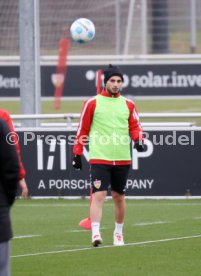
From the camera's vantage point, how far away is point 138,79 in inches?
1237

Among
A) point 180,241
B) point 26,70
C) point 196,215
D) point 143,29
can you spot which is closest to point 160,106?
point 143,29

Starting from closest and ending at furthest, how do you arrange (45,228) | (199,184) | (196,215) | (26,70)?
(45,228) → (196,215) → (199,184) → (26,70)

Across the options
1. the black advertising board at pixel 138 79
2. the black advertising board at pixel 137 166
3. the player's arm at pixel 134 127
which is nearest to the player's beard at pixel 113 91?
the player's arm at pixel 134 127

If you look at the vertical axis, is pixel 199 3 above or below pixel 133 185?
above

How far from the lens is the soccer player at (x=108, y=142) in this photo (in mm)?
11898

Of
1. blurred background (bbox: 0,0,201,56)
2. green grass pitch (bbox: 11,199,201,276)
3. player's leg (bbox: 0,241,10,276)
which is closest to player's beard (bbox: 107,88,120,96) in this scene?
green grass pitch (bbox: 11,199,201,276)

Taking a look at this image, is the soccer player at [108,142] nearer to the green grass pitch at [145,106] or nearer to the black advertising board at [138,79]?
the black advertising board at [138,79]

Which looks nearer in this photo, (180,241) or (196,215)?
(180,241)

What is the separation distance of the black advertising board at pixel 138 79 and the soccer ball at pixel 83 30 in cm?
1498

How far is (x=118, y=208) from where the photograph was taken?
12.0 meters

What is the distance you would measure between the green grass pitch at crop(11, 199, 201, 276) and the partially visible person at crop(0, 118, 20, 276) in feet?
9.48

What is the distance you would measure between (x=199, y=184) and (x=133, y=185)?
3.40ft

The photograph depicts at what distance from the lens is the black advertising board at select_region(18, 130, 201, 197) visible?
17266 millimetres

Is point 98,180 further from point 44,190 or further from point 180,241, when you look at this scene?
point 44,190
